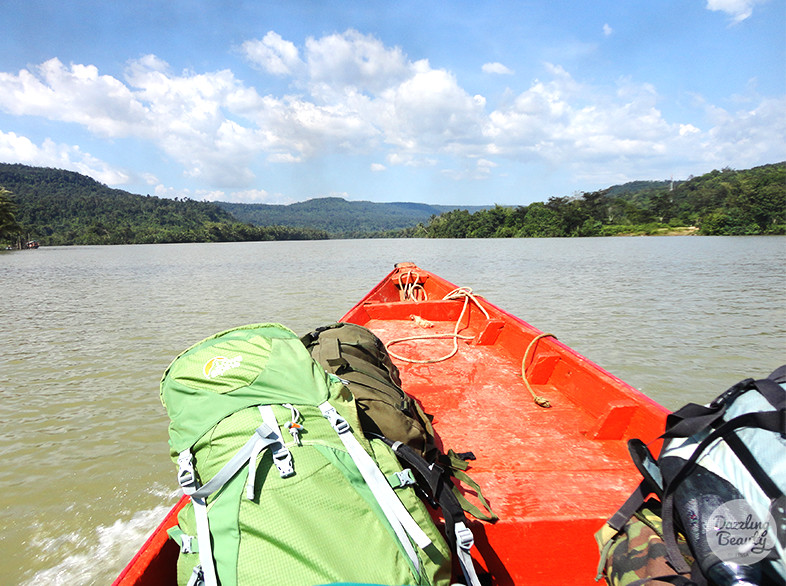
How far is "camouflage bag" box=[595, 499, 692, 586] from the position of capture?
113 cm

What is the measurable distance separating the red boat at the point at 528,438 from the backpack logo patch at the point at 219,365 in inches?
19.7

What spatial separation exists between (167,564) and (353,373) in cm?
98

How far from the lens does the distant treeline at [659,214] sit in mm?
50625

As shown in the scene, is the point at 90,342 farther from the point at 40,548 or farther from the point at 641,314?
the point at 641,314

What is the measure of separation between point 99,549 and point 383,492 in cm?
291

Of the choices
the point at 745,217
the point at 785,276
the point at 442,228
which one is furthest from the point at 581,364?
the point at 442,228

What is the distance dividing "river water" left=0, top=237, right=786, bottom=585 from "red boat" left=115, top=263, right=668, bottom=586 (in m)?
2.33

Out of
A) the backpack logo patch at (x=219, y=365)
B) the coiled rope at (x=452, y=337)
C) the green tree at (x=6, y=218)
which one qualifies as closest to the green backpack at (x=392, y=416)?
the backpack logo patch at (x=219, y=365)

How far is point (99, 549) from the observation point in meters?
2.91

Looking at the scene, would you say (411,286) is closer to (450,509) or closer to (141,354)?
(141,354)

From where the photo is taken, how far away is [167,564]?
1.33m

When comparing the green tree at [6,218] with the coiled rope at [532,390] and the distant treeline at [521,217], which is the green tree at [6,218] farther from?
the coiled rope at [532,390]

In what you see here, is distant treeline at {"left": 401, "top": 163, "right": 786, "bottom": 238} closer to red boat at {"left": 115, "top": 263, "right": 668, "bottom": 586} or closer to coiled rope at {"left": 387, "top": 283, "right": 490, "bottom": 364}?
coiled rope at {"left": 387, "top": 283, "right": 490, "bottom": 364}

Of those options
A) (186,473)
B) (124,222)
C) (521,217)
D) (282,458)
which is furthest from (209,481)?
(124,222)
